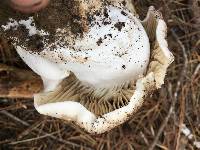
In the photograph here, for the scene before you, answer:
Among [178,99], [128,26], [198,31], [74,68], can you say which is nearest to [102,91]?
[74,68]

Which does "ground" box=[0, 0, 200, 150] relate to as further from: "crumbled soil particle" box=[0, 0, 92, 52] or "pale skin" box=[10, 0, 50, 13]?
"pale skin" box=[10, 0, 50, 13]

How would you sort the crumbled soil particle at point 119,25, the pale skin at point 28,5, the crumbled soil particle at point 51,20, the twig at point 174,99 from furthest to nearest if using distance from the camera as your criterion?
the twig at point 174,99 < the crumbled soil particle at point 119,25 < the crumbled soil particle at point 51,20 < the pale skin at point 28,5

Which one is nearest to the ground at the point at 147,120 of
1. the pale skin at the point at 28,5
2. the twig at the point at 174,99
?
the twig at the point at 174,99

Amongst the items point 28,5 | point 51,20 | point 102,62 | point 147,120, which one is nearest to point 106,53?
point 102,62

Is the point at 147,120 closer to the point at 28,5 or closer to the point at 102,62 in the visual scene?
the point at 102,62

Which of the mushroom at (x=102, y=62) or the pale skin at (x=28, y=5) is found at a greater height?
the pale skin at (x=28, y=5)

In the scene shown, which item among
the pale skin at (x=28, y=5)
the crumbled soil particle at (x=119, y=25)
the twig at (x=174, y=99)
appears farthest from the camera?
the twig at (x=174, y=99)

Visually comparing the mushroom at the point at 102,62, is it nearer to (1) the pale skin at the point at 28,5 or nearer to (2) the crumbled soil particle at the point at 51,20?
(2) the crumbled soil particle at the point at 51,20

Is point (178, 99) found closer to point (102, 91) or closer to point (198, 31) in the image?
point (198, 31)
